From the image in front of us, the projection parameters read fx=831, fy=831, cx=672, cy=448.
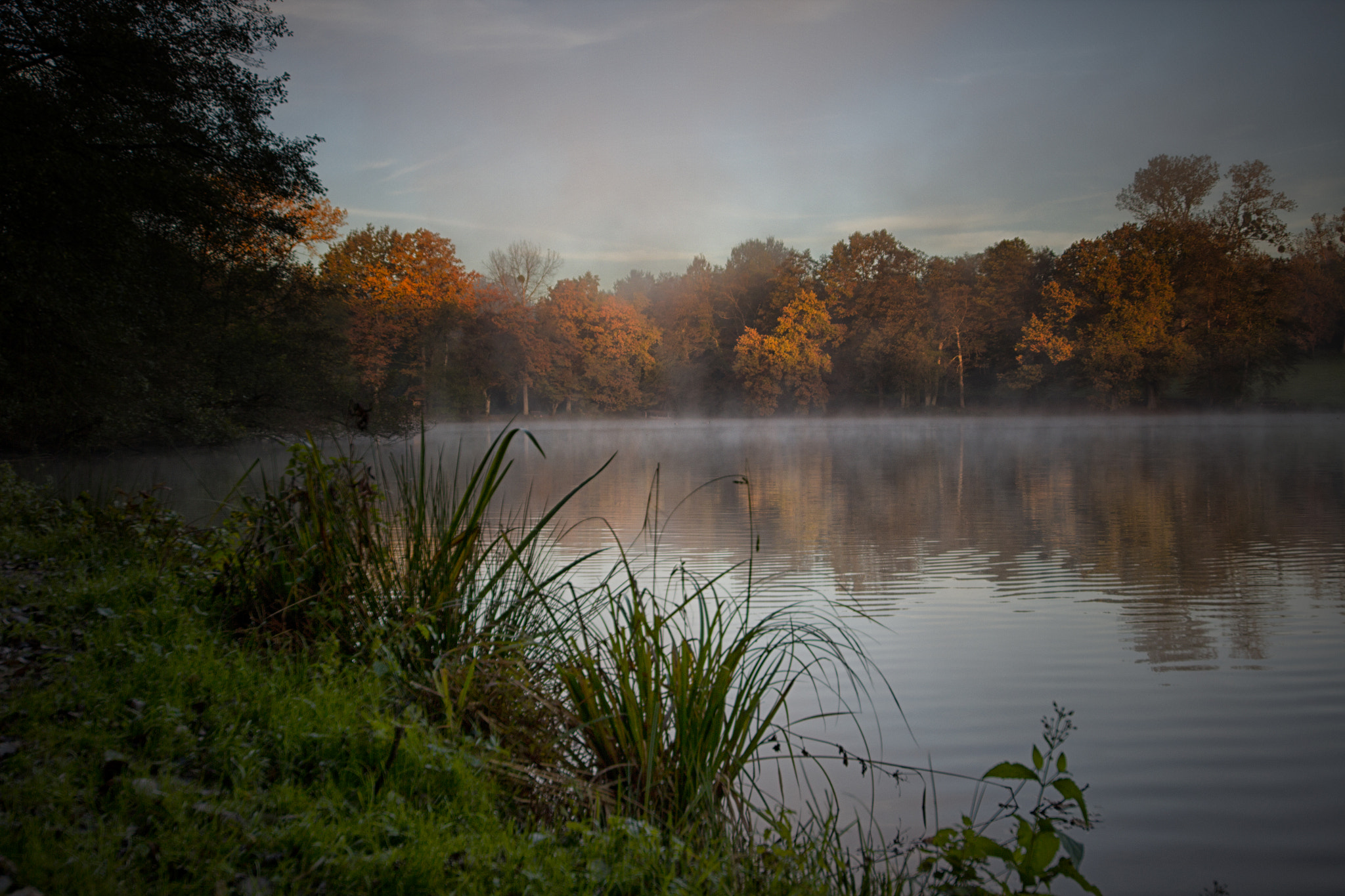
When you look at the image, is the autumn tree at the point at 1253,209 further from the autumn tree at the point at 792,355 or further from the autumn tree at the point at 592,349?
the autumn tree at the point at 592,349

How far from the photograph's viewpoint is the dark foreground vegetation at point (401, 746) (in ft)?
6.53

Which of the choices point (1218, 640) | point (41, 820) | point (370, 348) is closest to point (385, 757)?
point (41, 820)

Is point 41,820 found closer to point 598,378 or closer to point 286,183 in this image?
point 286,183

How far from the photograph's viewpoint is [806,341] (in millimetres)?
54500

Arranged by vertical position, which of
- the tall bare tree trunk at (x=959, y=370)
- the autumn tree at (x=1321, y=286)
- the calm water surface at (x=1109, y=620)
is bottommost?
the calm water surface at (x=1109, y=620)

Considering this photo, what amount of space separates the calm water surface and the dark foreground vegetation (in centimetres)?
36

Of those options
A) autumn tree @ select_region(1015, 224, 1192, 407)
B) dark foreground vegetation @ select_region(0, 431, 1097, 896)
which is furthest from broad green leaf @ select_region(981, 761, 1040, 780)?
autumn tree @ select_region(1015, 224, 1192, 407)

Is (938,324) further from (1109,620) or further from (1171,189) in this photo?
(1109,620)

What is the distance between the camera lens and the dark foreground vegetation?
1.99 metres

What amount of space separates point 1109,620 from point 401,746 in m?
5.74

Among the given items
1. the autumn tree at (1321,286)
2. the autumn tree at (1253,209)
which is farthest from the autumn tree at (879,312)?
the autumn tree at (1321,286)

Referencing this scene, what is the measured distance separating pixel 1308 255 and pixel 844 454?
41330mm

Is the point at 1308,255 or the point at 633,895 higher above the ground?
the point at 1308,255

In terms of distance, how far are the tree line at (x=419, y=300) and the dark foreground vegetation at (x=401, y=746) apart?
0.88m
